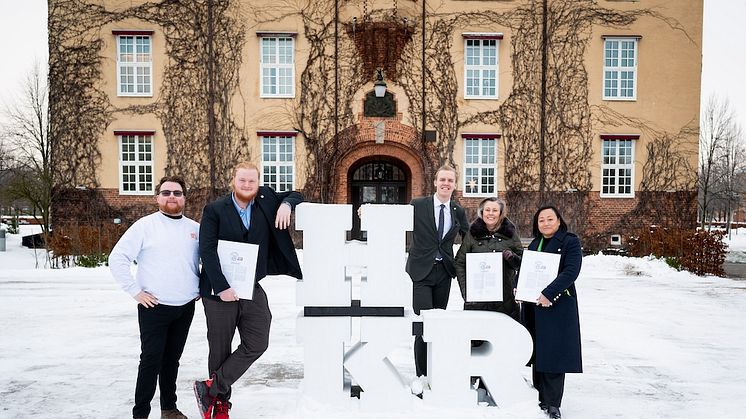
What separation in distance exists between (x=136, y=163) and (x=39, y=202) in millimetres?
6106

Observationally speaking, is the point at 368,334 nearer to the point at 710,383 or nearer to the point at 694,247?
the point at 710,383

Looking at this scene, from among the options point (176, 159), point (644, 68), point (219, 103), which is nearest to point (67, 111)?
point (176, 159)

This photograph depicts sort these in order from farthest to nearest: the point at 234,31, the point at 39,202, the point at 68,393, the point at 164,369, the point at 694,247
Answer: the point at 39,202 → the point at 234,31 → the point at 694,247 → the point at 68,393 → the point at 164,369

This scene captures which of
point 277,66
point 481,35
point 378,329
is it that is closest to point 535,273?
point 378,329

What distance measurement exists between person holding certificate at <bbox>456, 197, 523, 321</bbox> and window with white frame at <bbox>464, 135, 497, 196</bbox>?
1271 centimetres

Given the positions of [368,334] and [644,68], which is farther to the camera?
[644,68]

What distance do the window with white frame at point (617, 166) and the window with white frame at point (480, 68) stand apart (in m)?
4.48

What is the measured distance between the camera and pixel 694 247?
12.2 metres

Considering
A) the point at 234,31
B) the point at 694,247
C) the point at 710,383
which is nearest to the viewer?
the point at 710,383

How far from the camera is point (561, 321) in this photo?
3.83 meters

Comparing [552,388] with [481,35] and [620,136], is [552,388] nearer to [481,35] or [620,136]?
[481,35]

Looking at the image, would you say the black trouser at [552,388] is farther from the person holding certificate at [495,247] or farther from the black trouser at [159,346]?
the black trouser at [159,346]

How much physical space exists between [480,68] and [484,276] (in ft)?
46.2

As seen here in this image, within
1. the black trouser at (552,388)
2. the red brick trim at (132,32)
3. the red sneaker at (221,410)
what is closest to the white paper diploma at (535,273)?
the black trouser at (552,388)
